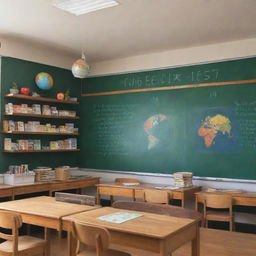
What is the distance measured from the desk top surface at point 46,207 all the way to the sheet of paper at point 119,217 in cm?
42

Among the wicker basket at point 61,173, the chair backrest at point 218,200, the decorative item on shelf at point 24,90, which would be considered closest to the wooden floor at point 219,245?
the chair backrest at point 218,200

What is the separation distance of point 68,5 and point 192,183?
347 centimetres

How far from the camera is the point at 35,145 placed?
20.2 ft

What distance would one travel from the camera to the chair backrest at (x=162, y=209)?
335 cm

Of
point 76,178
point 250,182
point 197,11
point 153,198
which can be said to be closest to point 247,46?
point 197,11

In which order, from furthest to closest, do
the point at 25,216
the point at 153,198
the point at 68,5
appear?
the point at 153,198
the point at 68,5
the point at 25,216

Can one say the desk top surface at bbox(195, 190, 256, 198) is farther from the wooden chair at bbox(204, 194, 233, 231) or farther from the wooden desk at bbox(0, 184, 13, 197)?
the wooden desk at bbox(0, 184, 13, 197)

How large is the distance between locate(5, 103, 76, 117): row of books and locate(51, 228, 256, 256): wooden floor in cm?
210

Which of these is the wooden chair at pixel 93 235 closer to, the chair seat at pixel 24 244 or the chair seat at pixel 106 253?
the chair seat at pixel 106 253

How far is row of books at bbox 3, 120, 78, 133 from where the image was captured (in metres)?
5.73

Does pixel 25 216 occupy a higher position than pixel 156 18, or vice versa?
pixel 156 18

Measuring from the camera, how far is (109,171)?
274 inches

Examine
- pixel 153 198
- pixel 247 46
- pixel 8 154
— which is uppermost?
pixel 247 46

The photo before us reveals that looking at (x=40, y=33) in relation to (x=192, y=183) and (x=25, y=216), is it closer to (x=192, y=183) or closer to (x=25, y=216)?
(x=25, y=216)
